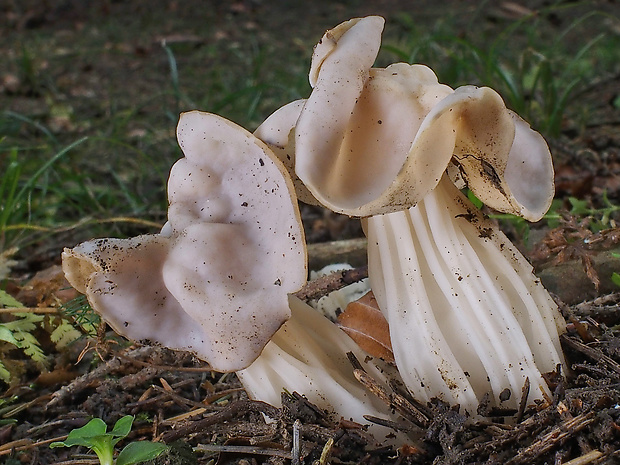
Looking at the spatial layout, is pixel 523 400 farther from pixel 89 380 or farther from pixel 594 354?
pixel 89 380

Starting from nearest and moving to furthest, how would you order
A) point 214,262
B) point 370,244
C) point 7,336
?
point 214,262 < point 370,244 < point 7,336

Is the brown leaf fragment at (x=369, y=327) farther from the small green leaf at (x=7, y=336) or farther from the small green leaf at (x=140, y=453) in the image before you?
the small green leaf at (x=7, y=336)

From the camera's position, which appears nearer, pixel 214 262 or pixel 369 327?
pixel 214 262

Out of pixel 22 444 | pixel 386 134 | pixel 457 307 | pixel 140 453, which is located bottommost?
pixel 22 444

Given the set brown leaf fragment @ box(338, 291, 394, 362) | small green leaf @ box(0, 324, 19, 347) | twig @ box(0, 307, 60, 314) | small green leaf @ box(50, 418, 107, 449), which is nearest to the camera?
small green leaf @ box(50, 418, 107, 449)

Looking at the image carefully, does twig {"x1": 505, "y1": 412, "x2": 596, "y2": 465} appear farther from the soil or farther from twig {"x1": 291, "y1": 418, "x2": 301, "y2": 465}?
twig {"x1": 291, "y1": 418, "x2": 301, "y2": 465}

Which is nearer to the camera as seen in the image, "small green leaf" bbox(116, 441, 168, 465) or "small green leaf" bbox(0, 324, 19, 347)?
"small green leaf" bbox(116, 441, 168, 465)

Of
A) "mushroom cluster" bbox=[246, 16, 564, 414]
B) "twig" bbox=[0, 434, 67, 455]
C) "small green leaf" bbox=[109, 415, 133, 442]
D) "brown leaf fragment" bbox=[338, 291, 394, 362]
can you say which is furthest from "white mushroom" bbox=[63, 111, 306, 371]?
"twig" bbox=[0, 434, 67, 455]

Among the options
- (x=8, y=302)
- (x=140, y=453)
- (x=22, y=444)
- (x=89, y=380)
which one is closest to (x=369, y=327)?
(x=140, y=453)

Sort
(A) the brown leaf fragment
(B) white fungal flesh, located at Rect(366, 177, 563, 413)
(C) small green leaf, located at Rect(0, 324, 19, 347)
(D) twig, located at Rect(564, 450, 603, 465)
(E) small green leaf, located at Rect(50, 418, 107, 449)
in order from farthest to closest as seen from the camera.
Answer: (C) small green leaf, located at Rect(0, 324, 19, 347) < (A) the brown leaf fragment < (B) white fungal flesh, located at Rect(366, 177, 563, 413) < (E) small green leaf, located at Rect(50, 418, 107, 449) < (D) twig, located at Rect(564, 450, 603, 465)
